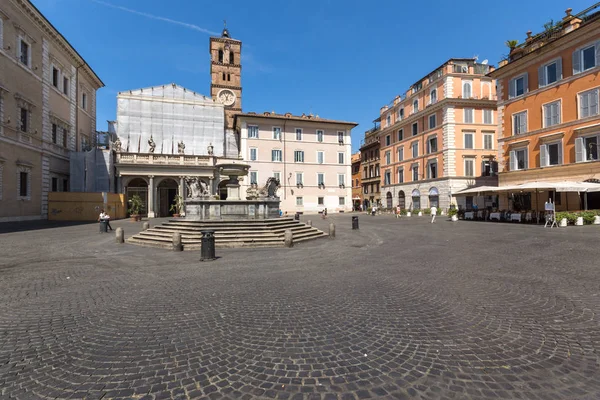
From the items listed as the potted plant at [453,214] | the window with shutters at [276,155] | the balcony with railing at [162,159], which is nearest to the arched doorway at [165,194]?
the balcony with railing at [162,159]

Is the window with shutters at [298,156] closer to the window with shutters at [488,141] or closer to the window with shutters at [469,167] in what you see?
the window with shutters at [469,167]

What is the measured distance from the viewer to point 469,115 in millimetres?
33500

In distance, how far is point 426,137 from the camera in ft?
120

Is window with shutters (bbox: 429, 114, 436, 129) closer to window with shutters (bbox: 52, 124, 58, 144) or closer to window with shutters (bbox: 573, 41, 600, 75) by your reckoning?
window with shutters (bbox: 573, 41, 600, 75)

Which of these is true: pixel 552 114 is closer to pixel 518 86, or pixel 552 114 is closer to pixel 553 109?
pixel 553 109

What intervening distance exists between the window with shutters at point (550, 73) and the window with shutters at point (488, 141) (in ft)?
35.4

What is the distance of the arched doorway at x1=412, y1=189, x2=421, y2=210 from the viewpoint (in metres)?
37.8

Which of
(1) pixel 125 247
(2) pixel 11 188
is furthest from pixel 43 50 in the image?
(1) pixel 125 247

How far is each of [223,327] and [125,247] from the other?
9557 mm

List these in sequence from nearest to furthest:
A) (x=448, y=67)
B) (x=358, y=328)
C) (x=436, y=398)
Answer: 1. (x=436, y=398)
2. (x=358, y=328)
3. (x=448, y=67)

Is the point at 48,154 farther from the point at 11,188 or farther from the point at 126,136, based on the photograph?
the point at 126,136

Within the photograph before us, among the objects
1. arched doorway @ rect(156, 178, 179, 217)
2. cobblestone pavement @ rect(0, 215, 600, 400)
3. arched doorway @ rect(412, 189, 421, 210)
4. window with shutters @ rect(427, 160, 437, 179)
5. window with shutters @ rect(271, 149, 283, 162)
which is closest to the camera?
cobblestone pavement @ rect(0, 215, 600, 400)

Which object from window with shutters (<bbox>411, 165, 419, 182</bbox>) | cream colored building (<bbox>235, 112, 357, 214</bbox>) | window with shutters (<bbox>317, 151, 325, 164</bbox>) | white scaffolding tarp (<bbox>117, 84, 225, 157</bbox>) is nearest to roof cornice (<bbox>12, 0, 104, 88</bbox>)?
white scaffolding tarp (<bbox>117, 84, 225, 157</bbox>)

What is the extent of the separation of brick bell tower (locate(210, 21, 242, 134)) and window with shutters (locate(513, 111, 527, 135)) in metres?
40.2
